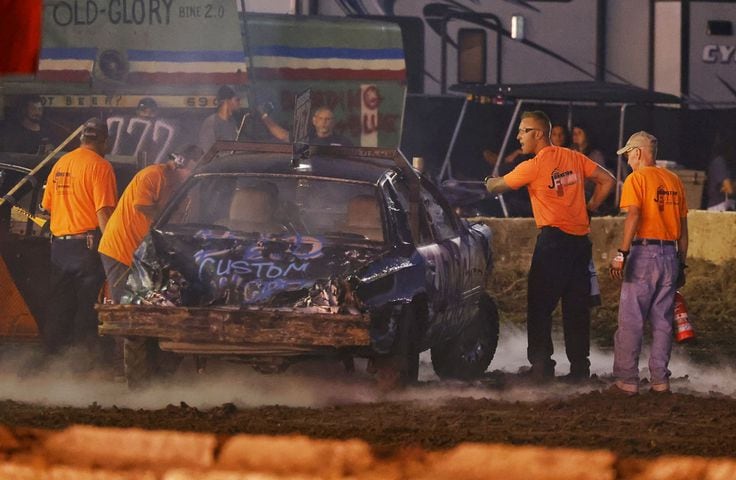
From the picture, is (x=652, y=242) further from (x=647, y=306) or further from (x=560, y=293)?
(x=560, y=293)

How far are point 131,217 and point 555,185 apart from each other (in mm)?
2994

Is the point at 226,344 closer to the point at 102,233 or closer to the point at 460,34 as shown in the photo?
the point at 102,233

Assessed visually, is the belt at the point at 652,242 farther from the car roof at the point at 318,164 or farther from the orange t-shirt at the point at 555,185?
the car roof at the point at 318,164

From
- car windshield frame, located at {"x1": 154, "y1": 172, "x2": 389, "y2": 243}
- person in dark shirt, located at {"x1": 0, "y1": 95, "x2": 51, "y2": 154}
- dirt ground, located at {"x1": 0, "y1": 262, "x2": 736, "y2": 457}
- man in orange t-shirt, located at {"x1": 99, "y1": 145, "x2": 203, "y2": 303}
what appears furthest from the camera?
A: person in dark shirt, located at {"x1": 0, "y1": 95, "x2": 51, "y2": 154}

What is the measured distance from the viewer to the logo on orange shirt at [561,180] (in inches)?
445

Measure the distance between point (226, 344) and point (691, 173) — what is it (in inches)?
567

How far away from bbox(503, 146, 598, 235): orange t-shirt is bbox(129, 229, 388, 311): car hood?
1.57m

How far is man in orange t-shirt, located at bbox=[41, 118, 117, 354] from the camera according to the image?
11758 mm

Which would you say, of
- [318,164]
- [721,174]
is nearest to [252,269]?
[318,164]

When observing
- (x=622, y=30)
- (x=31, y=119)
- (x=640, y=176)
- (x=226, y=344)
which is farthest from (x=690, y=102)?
(x=226, y=344)

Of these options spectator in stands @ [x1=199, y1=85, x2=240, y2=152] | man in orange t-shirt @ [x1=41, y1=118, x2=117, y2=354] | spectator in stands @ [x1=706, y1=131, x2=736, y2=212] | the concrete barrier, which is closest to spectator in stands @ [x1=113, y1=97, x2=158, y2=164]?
spectator in stands @ [x1=199, y1=85, x2=240, y2=152]

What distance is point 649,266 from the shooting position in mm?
10609

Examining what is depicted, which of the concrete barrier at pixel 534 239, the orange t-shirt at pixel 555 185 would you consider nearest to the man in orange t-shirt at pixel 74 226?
the orange t-shirt at pixel 555 185

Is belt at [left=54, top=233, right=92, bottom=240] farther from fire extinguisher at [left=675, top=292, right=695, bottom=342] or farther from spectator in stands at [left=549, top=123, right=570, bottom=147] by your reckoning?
spectator in stands at [left=549, top=123, right=570, bottom=147]
